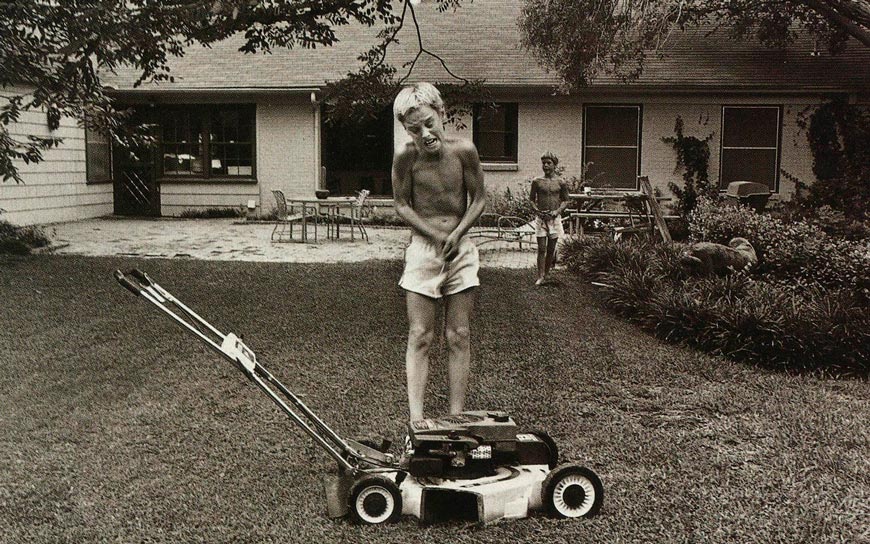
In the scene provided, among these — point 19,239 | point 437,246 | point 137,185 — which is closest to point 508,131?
point 137,185

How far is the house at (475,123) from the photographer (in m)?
19.2

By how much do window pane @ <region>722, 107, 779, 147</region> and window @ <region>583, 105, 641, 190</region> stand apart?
1.98 meters

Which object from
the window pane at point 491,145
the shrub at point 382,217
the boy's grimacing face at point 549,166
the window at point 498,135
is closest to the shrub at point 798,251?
the boy's grimacing face at point 549,166

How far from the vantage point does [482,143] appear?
2036cm

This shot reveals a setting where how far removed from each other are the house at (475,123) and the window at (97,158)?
0.05 m

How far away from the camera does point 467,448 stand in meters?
3.99

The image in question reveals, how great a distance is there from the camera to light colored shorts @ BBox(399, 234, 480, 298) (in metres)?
4.65

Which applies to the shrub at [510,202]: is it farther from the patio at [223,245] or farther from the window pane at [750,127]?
the window pane at [750,127]

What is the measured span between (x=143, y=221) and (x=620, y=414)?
1595cm

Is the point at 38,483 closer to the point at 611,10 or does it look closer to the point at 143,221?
the point at 611,10

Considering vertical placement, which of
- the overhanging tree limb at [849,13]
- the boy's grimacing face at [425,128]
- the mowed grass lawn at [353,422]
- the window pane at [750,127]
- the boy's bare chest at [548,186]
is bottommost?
the mowed grass lawn at [353,422]

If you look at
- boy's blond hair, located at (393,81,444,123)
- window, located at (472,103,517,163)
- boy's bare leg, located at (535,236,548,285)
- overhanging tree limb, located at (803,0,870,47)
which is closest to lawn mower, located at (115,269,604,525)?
boy's blond hair, located at (393,81,444,123)

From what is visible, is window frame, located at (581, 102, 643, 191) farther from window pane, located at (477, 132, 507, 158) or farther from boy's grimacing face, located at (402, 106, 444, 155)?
boy's grimacing face, located at (402, 106, 444, 155)

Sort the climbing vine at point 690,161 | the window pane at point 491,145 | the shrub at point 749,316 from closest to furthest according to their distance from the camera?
the shrub at point 749,316, the climbing vine at point 690,161, the window pane at point 491,145
